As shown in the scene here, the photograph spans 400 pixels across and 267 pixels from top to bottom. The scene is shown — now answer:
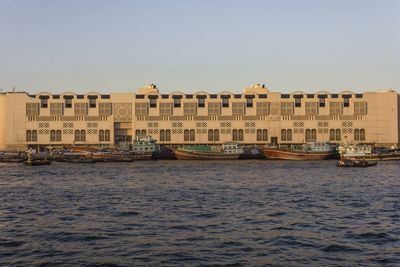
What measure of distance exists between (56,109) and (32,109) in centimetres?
639

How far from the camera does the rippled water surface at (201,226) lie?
2258 centimetres

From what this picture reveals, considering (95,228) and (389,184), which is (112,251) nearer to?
(95,228)

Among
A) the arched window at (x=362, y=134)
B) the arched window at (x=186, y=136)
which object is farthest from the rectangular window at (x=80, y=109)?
the arched window at (x=362, y=134)

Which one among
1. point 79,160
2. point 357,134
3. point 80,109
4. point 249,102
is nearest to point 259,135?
point 249,102

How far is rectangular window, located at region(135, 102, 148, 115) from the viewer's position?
141 meters

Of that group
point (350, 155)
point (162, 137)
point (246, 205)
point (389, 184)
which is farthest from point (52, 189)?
point (162, 137)

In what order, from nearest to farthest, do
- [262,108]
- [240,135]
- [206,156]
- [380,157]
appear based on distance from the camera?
1. [380,157]
2. [206,156]
3. [240,135]
4. [262,108]

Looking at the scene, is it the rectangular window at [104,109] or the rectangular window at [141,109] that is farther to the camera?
the rectangular window at [104,109]

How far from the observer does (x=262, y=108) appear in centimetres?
14150

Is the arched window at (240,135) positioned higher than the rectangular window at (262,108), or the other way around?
the rectangular window at (262,108)

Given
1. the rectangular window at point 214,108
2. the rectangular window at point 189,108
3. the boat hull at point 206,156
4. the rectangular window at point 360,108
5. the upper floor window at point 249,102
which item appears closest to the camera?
the boat hull at point 206,156

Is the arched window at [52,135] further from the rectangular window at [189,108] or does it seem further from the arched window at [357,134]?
the arched window at [357,134]

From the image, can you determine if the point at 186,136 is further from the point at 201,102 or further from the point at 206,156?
the point at 206,156

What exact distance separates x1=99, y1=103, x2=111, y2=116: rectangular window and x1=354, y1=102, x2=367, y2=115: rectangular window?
64.9 m
